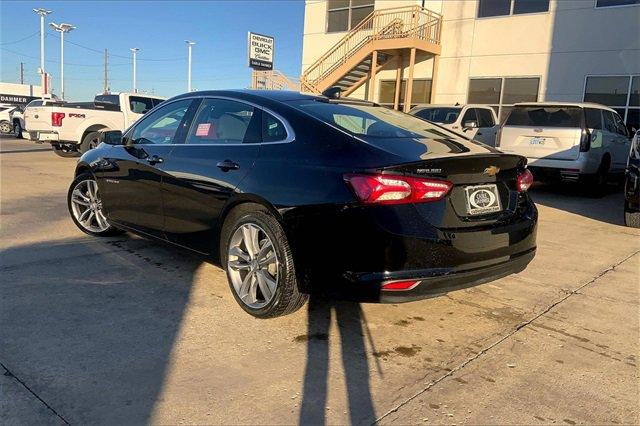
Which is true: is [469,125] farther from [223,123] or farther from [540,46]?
[223,123]

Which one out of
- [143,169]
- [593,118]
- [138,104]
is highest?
[593,118]

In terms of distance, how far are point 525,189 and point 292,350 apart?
2.07m

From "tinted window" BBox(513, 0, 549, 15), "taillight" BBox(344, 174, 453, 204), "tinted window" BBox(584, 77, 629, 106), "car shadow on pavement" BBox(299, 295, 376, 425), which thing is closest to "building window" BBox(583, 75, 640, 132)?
"tinted window" BBox(584, 77, 629, 106)

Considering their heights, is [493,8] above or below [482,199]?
above

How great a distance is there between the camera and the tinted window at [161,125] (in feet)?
15.0

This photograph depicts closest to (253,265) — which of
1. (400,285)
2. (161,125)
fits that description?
(400,285)

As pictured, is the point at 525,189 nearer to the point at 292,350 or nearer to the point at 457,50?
the point at 292,350

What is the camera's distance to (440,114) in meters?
12.9

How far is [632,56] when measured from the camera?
47.1ft

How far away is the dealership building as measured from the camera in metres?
14.8

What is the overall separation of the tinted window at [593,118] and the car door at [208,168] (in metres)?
8.18

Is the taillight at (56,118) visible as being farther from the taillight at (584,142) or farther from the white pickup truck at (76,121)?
the taillight at (584,142)

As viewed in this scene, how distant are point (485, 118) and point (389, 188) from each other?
433 inches

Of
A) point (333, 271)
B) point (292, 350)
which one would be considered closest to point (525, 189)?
point (333, 271)
